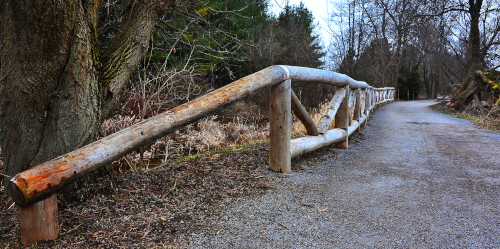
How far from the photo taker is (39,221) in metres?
1.86

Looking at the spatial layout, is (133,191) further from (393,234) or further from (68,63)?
(393,234)

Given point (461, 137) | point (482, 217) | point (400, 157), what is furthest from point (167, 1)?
point (461, 137)

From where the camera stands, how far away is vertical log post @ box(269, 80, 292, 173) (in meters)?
3.26

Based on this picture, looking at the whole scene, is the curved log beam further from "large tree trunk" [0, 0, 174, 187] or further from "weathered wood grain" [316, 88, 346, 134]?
"weathered wood grain" [316, 88, 346, 134]

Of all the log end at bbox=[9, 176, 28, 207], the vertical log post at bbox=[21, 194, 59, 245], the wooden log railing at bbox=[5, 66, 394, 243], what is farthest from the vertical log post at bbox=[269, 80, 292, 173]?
the log end at bbox=[9, 176, 28, 207]

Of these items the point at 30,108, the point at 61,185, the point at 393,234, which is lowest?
the point at 393,234

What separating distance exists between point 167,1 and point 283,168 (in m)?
2.14

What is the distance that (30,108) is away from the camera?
2373 mm

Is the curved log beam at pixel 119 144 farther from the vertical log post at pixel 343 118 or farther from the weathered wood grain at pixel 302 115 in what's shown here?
the vertical log post at pixel 343 118

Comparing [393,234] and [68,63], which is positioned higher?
[68,63]

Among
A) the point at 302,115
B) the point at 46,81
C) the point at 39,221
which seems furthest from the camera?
the point at 302,115

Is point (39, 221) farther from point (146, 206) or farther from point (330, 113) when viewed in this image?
point (330, 113)

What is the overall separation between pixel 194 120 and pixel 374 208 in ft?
5.62

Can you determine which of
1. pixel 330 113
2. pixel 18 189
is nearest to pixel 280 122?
pixel 330 113
